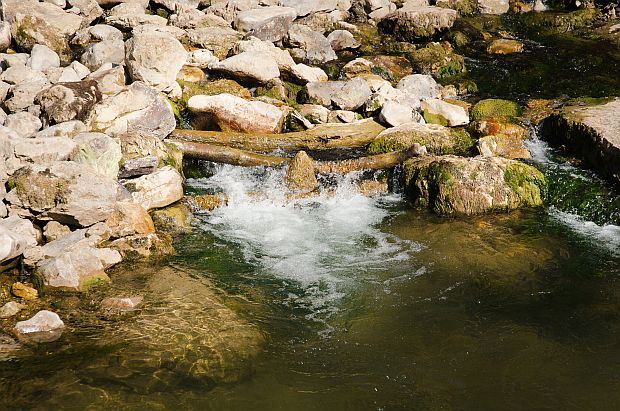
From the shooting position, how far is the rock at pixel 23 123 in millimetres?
10220

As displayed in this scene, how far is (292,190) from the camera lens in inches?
405

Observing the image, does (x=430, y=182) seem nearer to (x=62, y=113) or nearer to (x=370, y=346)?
(x=370, y=346)

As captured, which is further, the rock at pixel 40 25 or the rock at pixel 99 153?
the rock at pixel 40 25

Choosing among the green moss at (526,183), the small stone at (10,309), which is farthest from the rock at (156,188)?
the green moss at (526,183)

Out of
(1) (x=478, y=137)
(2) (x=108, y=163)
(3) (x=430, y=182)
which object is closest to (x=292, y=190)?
(3) (x=430, y=182)

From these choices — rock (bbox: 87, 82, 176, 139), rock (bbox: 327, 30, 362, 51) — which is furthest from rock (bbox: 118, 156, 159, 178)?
rock (bbox: 327, 30, 362, 51)

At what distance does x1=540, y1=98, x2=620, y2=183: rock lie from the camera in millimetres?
9914

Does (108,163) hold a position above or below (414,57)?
below

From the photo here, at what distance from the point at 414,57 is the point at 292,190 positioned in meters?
9.93

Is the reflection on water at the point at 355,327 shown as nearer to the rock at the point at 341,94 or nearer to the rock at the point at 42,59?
the rock at the point at 341,94

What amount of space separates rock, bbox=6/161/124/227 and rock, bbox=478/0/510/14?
21.1 m

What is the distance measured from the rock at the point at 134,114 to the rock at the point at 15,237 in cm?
304

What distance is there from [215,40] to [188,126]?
5.30 meters

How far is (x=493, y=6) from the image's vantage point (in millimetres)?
24500
